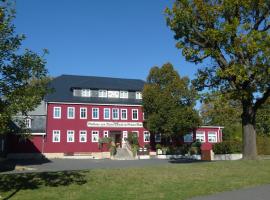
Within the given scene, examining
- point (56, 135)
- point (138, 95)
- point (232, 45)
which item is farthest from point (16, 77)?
point (138, 95)

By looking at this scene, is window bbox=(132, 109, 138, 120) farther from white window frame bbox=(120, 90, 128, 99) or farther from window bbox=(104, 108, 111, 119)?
window bbox=(104, 108, 111, 119)

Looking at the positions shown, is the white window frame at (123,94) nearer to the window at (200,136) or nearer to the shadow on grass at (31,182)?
the window at (200,136)

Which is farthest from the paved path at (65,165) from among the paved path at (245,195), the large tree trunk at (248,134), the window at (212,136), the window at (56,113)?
the window at (212,136)

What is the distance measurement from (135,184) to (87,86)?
39.9 m

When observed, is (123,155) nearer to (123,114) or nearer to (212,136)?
(123,114)

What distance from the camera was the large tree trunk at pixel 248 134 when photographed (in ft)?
83.3

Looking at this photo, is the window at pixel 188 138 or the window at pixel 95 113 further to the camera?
the window at pixel 188 138

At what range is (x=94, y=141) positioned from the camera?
2020 inches

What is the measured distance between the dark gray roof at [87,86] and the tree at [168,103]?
5.93 m

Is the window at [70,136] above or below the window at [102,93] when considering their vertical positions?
below

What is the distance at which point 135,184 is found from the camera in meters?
14.5

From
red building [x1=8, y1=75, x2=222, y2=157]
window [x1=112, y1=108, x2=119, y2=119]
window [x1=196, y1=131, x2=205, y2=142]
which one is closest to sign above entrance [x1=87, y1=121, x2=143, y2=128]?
red building [x1=8, y1=75, x2=222, y2=157]

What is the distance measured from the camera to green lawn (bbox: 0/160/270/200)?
12.0 m

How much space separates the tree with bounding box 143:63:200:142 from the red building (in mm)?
4523
